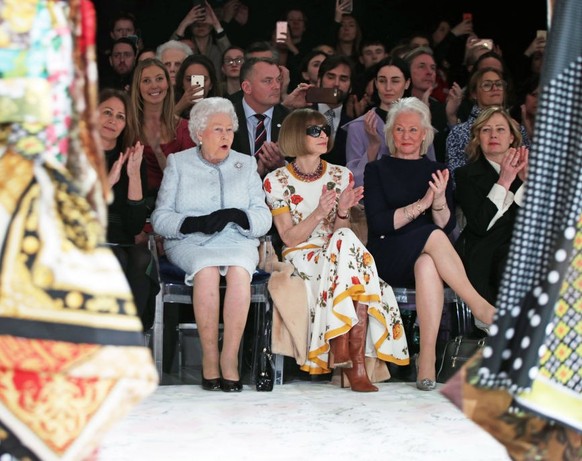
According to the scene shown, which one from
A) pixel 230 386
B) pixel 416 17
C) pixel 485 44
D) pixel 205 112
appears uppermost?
pixel 416 17

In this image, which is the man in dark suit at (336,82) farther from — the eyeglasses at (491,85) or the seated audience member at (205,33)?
the seated audience member at (205,33)

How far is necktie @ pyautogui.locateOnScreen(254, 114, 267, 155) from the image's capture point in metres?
6.09

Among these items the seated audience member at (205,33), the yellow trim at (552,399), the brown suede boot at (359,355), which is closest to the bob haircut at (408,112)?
the brown suede boot at (359,355)

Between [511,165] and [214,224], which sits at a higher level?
[511,165]

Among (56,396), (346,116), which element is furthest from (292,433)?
(346,116)

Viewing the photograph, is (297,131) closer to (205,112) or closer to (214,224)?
(205,112)

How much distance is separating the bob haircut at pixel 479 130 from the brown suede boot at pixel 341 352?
51.2 inches

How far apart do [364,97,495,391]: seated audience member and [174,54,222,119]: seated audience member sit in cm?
109

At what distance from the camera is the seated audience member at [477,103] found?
6.15m

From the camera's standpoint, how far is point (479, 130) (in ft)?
19.5

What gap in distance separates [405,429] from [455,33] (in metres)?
4.45

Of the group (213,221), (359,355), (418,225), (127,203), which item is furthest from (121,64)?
(359,355)

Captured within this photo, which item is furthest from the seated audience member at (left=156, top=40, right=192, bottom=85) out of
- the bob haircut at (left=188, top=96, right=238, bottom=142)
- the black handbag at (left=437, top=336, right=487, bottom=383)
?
the black handbag at (left=437, top=336, right=487, bottom=383)

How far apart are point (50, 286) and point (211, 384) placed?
9.73 ft
